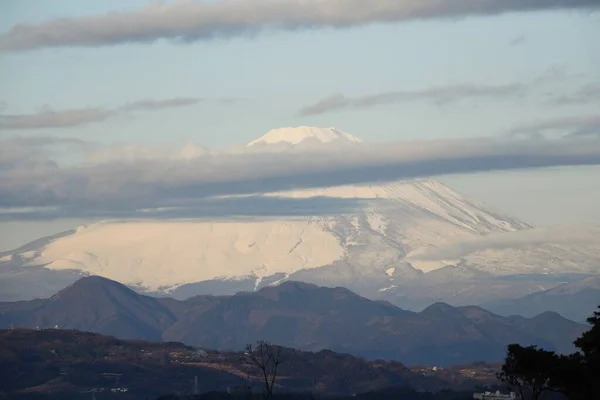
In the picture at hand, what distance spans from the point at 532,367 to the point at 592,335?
23.8 feet

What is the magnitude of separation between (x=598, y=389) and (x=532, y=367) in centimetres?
687

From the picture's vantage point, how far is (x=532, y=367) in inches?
5522

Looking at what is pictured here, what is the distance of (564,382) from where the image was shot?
138 m

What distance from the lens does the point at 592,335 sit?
14225 cm

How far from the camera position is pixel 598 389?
461 ft

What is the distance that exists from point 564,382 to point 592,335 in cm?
709

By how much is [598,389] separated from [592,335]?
17.9 ft

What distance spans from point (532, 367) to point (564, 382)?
3.84m
